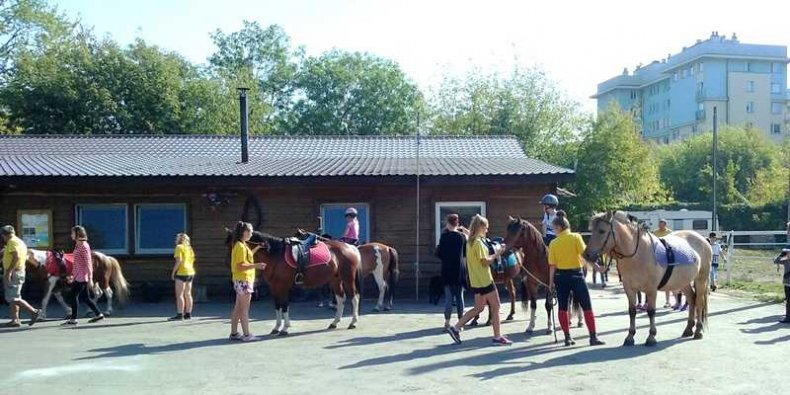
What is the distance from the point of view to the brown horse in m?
13.4

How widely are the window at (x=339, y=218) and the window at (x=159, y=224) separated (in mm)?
3072

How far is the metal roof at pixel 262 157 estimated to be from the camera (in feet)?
48.8

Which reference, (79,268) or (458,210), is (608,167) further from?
(79,268)

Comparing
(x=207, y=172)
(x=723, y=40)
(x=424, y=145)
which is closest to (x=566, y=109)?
(x=424, y=145)

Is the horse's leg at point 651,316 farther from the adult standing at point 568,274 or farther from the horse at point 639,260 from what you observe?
the adult standing at point 568,274

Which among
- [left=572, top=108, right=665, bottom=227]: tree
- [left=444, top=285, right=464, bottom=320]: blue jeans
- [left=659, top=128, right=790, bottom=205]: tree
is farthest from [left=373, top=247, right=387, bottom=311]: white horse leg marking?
[left=659, top=128, right=790, bottom=205]: tree

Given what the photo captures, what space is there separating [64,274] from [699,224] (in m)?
27.7

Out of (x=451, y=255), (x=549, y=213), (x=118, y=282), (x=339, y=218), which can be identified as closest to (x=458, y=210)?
(x=339, y=218)

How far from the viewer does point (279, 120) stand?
172ft

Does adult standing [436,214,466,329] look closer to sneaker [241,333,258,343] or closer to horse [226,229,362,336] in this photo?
horse [226,229,362,336]

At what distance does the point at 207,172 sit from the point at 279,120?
38047mm

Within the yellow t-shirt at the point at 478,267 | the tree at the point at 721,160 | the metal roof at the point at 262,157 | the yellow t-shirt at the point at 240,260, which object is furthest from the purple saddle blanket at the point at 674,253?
the tree at the point at 721,160

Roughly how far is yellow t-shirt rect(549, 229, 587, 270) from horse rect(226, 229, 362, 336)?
3.52m

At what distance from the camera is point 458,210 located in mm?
15383
